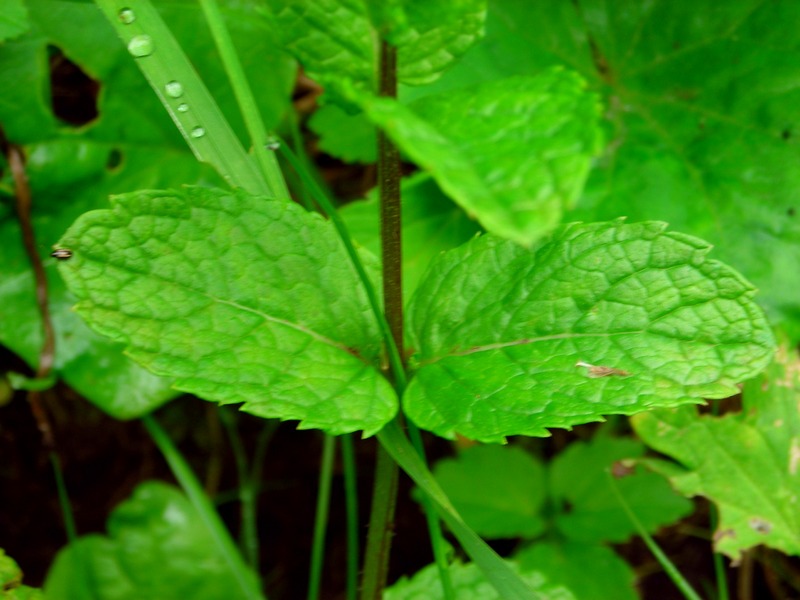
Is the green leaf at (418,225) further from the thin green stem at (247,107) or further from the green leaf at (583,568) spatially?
the green leaf at (583,568)

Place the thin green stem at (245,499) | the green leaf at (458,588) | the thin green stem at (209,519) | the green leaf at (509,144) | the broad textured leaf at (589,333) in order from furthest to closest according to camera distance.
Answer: the thin green stem at (245,499)
the thin green stem at (209,519)
the green leaf at (458,588)
the broad textured leaf at (589,333)
the green leaf at (509,144)

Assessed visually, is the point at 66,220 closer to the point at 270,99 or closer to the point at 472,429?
the point at 270,99

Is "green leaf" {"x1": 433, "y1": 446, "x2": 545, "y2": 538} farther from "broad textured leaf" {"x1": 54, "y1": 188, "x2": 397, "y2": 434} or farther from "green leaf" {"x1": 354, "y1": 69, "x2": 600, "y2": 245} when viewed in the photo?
"green leaf" {"x1": 354, "y1": 69, "x2": 600, "y2": 245}

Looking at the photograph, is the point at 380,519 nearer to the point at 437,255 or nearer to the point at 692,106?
the point at 437,255

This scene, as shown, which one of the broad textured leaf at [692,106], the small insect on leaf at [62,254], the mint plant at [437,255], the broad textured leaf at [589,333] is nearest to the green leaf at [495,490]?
the mint plant at [437,255]

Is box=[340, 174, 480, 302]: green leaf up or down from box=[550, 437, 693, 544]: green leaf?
up

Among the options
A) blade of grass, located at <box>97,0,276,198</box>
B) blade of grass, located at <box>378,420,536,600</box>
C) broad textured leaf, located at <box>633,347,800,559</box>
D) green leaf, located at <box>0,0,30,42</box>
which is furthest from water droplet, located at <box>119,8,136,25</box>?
broad textured leaf, located at <box>633,347,800,559</box>

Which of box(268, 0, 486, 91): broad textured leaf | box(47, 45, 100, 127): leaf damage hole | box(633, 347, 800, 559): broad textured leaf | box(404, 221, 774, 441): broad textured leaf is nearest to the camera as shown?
box(268, 0, 486, 91): broad textured leaf
